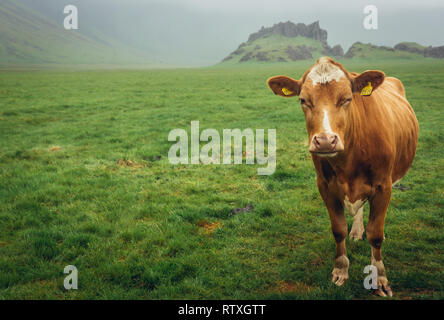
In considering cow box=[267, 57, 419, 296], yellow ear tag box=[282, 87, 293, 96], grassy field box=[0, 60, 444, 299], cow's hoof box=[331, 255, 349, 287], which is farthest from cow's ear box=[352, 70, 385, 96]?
Answer: grassy field box=[0, 60, 444, 299]

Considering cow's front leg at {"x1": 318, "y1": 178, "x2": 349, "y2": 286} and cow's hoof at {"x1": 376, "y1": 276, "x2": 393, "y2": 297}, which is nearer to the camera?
cow's hoof at {"x1": 376, "y1": 276, "x2": 393, "y2": 297}

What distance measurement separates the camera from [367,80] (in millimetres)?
3479

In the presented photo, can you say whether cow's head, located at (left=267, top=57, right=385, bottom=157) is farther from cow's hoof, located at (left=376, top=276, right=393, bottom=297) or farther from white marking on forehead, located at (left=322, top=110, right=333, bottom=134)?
cow's hoof, located at (left=376, top=276, right=393, bottom=297)

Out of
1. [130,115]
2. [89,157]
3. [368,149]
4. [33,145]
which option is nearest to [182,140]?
[89,157]

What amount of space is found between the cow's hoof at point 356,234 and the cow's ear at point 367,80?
2.60 m

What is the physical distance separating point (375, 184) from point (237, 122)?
1122 centimetres

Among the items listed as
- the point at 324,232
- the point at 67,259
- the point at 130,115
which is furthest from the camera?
the point at 130,115

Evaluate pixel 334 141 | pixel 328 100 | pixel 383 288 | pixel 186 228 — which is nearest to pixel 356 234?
pixel 383 288

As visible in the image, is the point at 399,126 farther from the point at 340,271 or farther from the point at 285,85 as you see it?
the point at 340,271

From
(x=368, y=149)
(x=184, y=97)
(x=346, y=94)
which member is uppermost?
(x=184, y=97)

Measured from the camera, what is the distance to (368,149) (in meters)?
3.74

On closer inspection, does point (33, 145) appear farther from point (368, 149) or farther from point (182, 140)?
point (368, 149)

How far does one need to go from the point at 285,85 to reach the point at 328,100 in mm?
773

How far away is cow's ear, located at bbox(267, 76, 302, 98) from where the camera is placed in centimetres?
379
